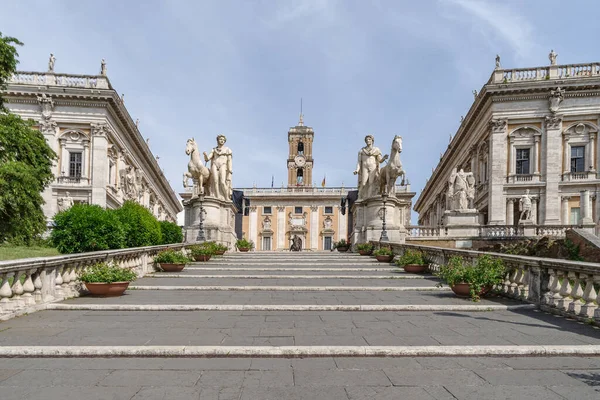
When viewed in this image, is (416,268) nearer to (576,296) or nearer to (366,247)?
(576,296)

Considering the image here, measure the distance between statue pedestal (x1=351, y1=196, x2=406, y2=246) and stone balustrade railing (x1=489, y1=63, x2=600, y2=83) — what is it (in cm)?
1997

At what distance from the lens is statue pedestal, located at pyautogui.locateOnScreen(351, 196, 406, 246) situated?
775 inches

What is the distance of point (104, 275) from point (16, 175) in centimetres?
1242

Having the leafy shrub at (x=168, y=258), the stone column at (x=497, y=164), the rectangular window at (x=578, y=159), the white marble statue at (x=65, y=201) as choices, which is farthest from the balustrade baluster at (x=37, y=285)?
the rectangular window at (x=578, y=159)

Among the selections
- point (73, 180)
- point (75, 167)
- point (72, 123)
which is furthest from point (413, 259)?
point (72, 123)

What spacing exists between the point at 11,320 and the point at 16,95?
34.8 metres

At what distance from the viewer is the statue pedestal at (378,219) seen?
1969 centimetres

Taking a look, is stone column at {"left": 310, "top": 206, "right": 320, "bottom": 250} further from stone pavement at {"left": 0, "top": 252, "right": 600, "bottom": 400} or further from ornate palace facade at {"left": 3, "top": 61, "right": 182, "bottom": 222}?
stone pavement at {"left": 0, "top": 252, "right": 600, "bottom": 400}

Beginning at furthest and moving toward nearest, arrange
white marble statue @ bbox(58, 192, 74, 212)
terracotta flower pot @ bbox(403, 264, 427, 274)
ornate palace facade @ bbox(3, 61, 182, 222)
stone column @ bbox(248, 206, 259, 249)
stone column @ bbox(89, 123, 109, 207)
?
stone column @ bbox(248, 206, 259, 249) → stone column @ bbox(89, 123, 109, 207) → ornate palace facade @ bbox(3, 61, 182, 222) → white marble statue @ bbox(58, 192, 74, 212) → terracotta flower pot @ bbox(403, 264, 427, 274)

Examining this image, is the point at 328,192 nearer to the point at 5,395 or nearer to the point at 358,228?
the point at 358,228

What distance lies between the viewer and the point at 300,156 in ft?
255

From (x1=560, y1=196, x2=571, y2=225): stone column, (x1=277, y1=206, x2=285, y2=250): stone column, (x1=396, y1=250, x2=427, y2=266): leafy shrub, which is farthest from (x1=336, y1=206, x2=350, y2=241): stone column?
(x1=396, y1=250, x2=427, y2=266): leafy shrub

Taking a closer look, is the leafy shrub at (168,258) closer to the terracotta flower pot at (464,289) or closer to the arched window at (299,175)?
the terracotta flower pot at (464,289)

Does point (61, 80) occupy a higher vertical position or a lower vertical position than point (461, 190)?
higher
